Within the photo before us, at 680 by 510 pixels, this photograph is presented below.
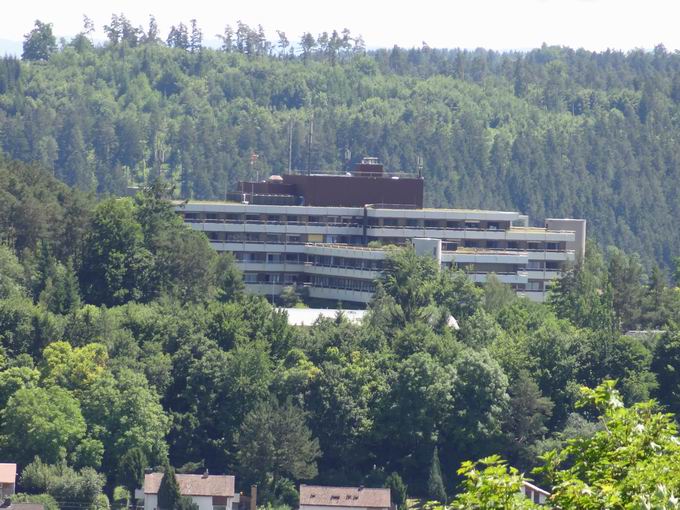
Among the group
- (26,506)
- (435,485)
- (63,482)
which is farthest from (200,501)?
(435,485)

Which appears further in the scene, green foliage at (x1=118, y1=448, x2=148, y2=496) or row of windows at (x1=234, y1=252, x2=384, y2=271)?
row of windows at (x1=234, y1=252, x2=384, y2=271)

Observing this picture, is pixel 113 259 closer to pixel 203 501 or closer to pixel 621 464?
pixel 203 501

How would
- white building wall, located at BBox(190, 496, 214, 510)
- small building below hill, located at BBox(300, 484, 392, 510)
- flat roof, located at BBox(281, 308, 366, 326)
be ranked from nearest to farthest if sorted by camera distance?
white building wall, located at BBox(190, 496, 214, 510), small building below hill, located at BBox(300, 484, 392, 510), flat roof, located at BBox(281, 308, 366, 326)

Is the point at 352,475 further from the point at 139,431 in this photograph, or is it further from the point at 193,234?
the point at 193,234

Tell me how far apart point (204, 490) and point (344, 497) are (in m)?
5.62

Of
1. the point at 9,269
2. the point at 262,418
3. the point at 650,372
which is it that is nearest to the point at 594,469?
the point at 262,418

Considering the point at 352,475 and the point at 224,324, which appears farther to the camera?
the point at 224,324

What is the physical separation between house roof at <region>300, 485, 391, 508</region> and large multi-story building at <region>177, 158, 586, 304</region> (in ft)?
158

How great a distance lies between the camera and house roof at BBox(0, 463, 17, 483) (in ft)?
262

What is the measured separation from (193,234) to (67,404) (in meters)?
33.3

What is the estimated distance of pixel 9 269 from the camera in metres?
107

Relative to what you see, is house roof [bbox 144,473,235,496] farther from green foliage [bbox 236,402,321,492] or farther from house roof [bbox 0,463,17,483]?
house roof [bbox 0,463,17,483]

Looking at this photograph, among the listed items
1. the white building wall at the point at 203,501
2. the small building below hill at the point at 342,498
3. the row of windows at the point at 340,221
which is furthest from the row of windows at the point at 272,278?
the white building wall at the point at 203,501

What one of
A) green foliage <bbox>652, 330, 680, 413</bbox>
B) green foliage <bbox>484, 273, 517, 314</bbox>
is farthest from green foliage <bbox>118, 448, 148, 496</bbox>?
green foliage <bbox>484, 273, 517, 314</bbox>
